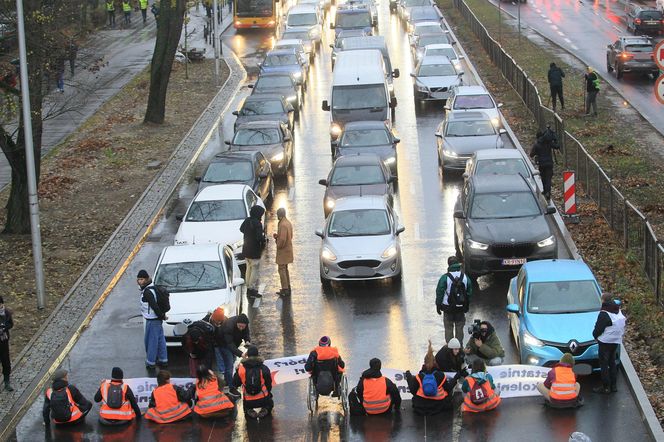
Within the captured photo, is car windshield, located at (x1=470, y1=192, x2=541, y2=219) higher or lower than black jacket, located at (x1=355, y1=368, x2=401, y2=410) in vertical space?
higher

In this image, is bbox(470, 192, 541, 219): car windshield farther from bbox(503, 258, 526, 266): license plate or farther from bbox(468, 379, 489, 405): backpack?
bbox(468, 379, 489, 405): backpack

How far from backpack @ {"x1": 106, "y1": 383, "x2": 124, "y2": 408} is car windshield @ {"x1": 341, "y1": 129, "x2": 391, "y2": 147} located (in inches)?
648

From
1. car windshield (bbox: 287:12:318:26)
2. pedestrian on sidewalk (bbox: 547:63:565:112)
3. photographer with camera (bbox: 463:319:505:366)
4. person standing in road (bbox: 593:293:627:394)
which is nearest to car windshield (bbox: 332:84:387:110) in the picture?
pedestrian on sidewalk (bbox: 547:63:565:112)

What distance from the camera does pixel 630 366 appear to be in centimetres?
1819

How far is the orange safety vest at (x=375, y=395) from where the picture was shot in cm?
1652

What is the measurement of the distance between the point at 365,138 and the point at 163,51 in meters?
12.1

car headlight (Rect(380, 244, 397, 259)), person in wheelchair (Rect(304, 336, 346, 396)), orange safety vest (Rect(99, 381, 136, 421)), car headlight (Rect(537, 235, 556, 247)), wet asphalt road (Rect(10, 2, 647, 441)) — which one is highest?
person in wheelchair (Rect(304, 336, 346, 396))

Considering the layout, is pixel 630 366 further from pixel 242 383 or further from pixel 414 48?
pixel 414 48

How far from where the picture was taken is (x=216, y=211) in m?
25.7

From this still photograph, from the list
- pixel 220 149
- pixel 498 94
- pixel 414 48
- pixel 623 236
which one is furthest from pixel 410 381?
pixel 414 48

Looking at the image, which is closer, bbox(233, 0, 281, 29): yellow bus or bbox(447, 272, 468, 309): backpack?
bbox(447, 272, 468, 309): backpack

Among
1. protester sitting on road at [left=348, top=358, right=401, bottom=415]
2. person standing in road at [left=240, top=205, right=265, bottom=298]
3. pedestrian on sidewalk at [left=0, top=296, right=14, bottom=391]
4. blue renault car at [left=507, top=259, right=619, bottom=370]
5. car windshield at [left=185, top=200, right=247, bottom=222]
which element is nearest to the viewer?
protester sitting on road at [left=348, top=358, right=401, bottom=415]

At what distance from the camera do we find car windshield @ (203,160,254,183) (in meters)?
29.0

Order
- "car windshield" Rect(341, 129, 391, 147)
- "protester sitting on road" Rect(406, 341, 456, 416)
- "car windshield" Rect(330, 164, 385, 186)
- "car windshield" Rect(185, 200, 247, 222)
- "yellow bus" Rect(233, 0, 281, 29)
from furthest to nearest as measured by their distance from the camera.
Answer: "yellow bus" Rect(233, 0, 281, 29), "car windshield" Rect(341, 129, 391, 147), "car windshield" Rect(330, 164, 385, 186), "car windshield" Rect(185, 200, 247, 222), "protester sitting on road" Rect(406, 341, 456, 416)
